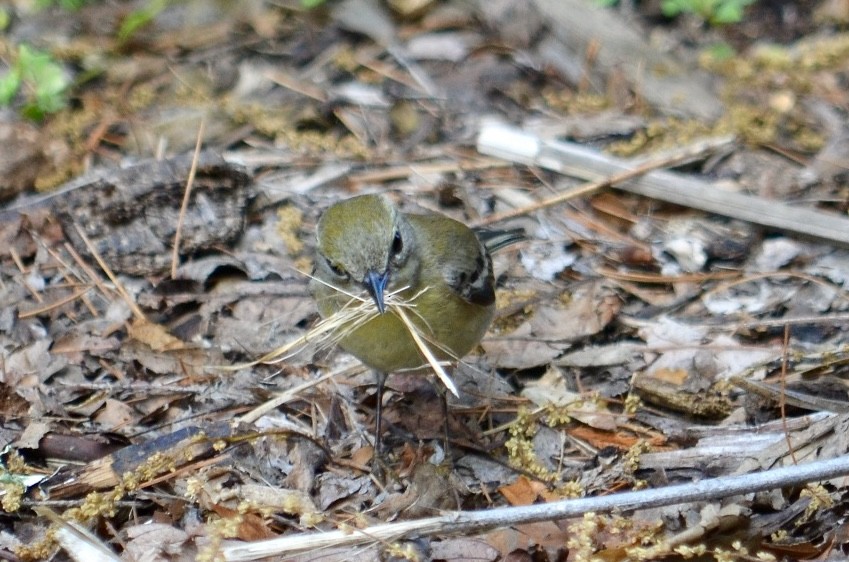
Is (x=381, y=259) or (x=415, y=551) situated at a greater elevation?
(x=381, y=259)

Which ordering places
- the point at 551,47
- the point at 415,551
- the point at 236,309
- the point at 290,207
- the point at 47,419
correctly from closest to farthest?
the point at 415,551
the point at 47,419
the point at 236,309
the point at 290,207
the point at 551,47

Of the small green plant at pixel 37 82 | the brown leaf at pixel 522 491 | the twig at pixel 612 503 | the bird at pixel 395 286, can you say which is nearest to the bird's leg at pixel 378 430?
the bird at pixel 395 286

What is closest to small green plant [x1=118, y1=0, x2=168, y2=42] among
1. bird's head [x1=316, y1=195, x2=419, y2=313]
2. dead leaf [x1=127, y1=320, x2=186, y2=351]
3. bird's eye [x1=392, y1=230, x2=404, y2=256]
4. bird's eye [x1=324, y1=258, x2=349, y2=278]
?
dead leaf [x1=127, y1=320, x2=186, y2=351]

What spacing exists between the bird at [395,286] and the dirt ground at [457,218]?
30 cm

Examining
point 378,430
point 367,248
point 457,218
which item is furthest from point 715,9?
point 378,430

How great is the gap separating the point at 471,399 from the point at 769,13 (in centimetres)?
530

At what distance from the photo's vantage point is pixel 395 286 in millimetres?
4832

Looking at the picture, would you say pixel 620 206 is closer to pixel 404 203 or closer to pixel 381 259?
pixel 404 203

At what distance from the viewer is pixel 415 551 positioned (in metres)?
4.33

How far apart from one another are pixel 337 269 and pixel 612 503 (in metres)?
1.84

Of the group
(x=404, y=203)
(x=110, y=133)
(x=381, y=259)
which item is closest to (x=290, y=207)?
(x=404, y=203)

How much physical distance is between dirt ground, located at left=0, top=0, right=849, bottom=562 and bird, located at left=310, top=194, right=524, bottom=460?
11.9 inches

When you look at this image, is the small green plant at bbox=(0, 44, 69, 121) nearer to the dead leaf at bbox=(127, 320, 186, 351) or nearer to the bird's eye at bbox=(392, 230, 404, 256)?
the dead leaf at bbox=(127, 320, 186, 351)

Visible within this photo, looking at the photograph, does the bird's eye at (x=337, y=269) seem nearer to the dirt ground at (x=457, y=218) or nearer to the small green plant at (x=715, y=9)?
the dirt ground at (x=457, y=218)
